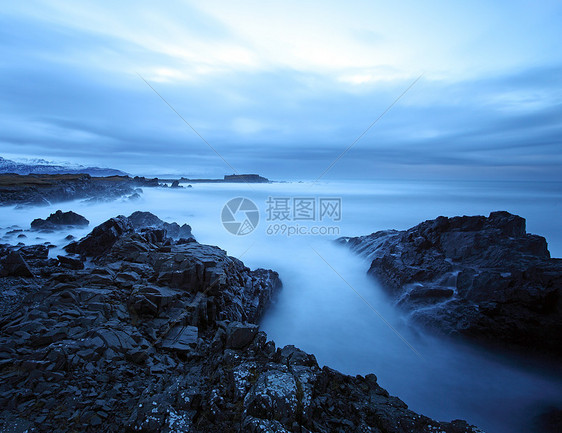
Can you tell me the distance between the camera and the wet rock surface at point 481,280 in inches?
340

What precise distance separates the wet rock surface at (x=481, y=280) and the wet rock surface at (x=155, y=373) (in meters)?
6.23

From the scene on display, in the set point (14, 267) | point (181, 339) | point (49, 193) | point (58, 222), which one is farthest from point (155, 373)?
point (49, 193)

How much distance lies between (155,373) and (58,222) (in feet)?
64.9

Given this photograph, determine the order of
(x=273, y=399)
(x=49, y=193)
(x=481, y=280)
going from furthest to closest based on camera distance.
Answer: (x=49, y=193), (x=481, y=280), (x=273, y=399)

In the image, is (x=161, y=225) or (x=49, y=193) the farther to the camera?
(x=49, y=193)

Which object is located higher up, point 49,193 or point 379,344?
point 49,193

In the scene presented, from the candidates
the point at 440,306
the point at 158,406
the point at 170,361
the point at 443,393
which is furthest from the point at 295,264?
the point at 158,406

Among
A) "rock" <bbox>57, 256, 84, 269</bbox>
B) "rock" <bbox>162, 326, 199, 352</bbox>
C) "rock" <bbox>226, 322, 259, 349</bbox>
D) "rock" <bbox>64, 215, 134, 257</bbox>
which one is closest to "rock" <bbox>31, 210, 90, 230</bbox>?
"rock" <bbox>64, 215, 134, 257</bbox>

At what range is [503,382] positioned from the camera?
7.99m

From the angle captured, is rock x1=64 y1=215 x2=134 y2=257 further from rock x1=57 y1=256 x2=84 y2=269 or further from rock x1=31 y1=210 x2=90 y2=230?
rock x1=31 y1=210 x2=90 y2=230

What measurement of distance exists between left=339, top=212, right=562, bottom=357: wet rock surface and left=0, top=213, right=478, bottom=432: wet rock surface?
6233mm

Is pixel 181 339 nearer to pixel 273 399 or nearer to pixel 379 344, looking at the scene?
pixel 273 399

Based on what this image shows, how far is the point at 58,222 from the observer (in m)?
19.0

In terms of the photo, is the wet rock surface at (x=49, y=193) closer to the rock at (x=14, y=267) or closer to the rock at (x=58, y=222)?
the rock at (x=58, y=222)
